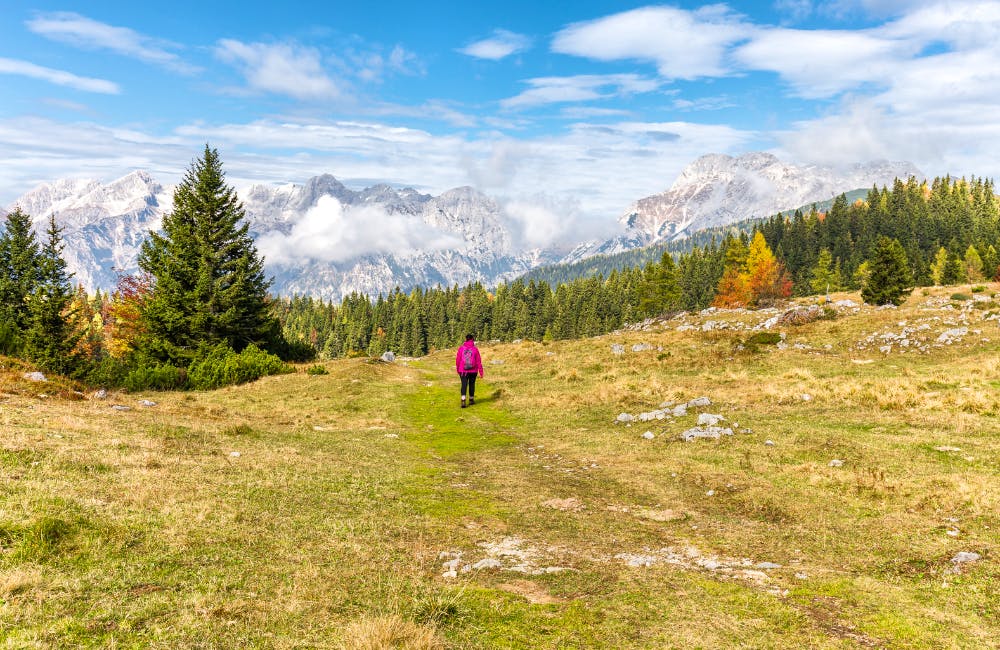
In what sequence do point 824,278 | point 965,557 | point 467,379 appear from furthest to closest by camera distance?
point 824,278 < point 467,379 < point 965,557

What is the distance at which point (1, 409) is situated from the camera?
13.5m

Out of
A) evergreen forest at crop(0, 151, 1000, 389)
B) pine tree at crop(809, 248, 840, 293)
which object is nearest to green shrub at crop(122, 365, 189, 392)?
evergreen forest at crop(0, 151, 1000, 389)

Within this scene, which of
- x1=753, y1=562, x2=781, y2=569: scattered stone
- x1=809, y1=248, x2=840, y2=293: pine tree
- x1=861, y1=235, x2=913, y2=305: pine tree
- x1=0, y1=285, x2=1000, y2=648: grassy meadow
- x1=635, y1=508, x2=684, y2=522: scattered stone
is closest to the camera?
x1=0, y1=285, x2=1000, y2=648: grassy meadow

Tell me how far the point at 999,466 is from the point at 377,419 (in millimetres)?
19967

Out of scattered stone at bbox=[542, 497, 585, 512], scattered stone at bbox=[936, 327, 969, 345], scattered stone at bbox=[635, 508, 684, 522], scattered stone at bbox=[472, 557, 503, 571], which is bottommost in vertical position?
scattered stone at bbox=[542, 497, 585, 512]

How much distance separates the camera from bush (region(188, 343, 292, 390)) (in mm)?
31109

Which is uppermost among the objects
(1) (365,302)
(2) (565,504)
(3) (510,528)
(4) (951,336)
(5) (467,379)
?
(4) (951,336)

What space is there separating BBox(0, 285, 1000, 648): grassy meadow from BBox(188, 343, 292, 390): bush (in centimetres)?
1185

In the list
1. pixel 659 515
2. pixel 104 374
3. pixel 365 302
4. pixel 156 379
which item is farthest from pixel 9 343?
pixel 365 302

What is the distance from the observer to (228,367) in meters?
32.4

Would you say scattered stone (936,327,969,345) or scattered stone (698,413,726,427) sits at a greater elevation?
scattered stone (936,327,969,345)

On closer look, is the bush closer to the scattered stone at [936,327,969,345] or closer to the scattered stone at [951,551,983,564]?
the scattered stone at [951,551,983,564]

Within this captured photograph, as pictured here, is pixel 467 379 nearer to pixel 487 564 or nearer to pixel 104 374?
pixel 487 564

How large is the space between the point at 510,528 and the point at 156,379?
2792 cm
